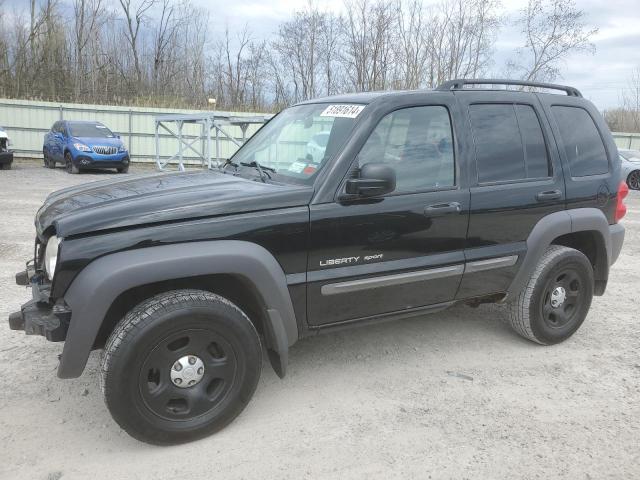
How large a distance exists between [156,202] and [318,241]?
91cm

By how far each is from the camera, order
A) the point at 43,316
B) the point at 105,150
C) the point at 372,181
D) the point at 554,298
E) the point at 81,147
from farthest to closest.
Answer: the point at 105,150 → the point at 81,147 → the point at 554,298 → the point at 372,181 → the point at 43,316

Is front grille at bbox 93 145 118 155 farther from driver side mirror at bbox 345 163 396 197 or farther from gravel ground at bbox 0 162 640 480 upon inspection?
driver side mirror at bbox 345 163 396 197

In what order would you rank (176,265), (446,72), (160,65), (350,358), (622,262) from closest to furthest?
(176,265), (350,358), (622,262), (446,72), (160,65)

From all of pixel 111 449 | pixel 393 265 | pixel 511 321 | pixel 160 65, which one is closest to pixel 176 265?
pixel 111 449

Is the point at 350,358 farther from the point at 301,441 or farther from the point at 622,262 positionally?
the point at 622,262

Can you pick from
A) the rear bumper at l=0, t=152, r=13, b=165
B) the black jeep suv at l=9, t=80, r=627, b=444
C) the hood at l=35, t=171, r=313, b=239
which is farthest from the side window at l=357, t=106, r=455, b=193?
the rear bumper at l=0, t=152, r=13, b=165

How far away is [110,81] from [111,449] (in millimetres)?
28828

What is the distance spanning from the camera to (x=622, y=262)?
7.01m

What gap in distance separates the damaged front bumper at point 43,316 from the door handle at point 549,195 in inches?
123

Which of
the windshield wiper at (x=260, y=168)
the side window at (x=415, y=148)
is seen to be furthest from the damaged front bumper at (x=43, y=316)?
the side window at (x=415, y=148)

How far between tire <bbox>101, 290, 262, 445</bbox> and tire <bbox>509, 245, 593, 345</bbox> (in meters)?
2.20

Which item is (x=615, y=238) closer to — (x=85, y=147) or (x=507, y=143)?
(x=507, y=143)

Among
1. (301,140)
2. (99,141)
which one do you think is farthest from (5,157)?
(301,140)

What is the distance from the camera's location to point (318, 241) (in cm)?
307
